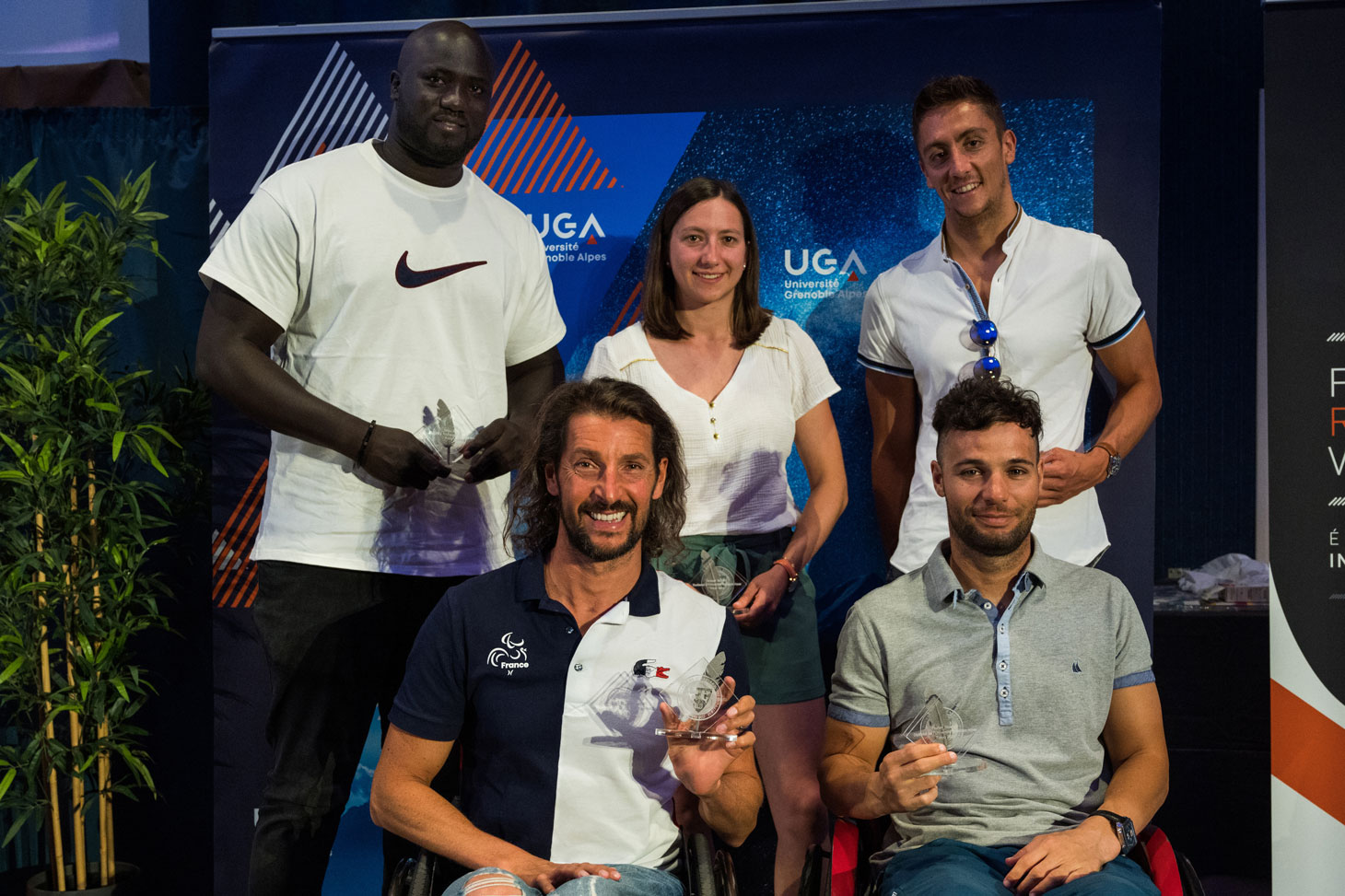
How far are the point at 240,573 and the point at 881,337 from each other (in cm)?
207

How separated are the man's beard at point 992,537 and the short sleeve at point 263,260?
163cm

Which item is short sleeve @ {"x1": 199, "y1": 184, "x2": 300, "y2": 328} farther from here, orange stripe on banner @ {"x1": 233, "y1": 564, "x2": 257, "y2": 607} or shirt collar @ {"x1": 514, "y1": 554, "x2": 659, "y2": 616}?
orange stripe on banner @ {"x1": 233, "y1": 564, "x2": 257, "y2": 607}

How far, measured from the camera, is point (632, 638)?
7.29 ft

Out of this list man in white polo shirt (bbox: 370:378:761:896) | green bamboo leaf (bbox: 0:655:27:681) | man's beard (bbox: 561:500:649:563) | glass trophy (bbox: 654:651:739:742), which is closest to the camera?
glass trophy (bbox: 654:651:739:742)

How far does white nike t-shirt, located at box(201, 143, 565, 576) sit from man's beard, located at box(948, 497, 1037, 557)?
1186 mm

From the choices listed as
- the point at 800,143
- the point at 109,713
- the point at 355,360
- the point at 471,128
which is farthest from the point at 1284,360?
the point at 109,713

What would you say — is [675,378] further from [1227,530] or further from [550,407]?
[1227,530]

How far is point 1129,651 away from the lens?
2.32m

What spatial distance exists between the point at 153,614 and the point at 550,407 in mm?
1892

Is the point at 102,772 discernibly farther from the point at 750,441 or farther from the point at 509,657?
the point at 750,441

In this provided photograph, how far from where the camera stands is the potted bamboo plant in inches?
136

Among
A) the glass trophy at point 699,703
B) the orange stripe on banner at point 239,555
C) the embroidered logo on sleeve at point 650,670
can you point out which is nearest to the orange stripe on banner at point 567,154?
the orange stripe on banner at point 239,555

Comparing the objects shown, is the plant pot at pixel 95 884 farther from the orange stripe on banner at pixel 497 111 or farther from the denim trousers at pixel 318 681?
the orange stripe on banner at pixel 497 111

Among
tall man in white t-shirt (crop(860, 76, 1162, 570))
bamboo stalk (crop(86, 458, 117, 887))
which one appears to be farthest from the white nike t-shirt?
tall man in white t-shirt (crop(860, 76, 1162, 570))
